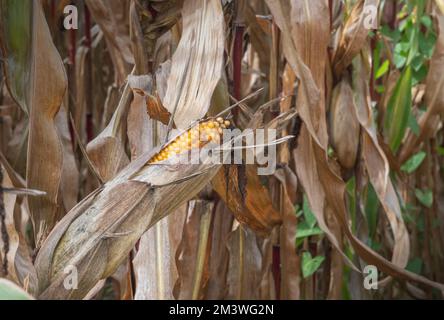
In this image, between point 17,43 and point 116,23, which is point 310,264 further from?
point 17,43

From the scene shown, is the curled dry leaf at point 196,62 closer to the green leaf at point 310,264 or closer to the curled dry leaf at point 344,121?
the curled dry leaf at point 344,121

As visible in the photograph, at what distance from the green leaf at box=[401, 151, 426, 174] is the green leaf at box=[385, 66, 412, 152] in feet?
0.53

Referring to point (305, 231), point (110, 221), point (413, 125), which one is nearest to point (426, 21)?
point (413, 125)

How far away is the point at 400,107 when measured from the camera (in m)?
1.33

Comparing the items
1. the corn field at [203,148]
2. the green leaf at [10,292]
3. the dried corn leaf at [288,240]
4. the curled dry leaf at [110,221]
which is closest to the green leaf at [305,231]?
the corn field at [203,148]

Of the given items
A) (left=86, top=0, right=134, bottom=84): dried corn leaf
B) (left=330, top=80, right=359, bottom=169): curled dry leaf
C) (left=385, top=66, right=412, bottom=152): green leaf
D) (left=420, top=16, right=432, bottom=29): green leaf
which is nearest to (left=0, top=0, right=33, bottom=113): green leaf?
(left=86, top=0, right=134, bottom=84): dried corn leaf

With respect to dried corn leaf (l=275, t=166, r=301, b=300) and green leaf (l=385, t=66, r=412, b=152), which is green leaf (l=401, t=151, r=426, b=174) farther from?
dried corn leaf (l=275, t=166, r=301, b=300)

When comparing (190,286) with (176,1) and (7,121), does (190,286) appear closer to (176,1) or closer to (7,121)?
(176,1)

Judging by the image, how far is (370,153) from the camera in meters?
1.14

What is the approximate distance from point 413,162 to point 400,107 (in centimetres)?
23

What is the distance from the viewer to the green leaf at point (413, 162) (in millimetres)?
1505

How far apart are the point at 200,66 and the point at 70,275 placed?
12.6 inches

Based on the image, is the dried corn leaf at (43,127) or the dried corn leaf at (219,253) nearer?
the dried corn leaf at (43,127)

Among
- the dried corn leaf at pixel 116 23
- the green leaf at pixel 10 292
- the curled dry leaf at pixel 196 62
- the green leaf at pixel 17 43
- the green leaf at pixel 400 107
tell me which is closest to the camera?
the green leaf at pixel 10 292
